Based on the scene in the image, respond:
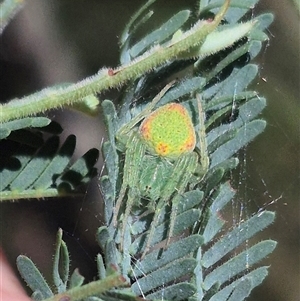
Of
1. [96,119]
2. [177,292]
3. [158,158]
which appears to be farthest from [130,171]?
[96,119]

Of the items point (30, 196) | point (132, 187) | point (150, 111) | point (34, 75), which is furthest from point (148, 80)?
point (34, 75)

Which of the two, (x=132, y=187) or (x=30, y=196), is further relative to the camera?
(x=30, y=196)

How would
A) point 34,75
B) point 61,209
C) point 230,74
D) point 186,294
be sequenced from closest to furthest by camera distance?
point 186,294, point 230,74, point 61,209, point 34,75

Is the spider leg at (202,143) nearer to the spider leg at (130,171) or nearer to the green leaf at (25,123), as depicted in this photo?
the spider leg at (130,171)

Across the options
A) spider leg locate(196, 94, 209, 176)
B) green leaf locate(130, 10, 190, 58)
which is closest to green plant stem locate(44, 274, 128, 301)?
spider leg locate(196, 94, 209, 176)

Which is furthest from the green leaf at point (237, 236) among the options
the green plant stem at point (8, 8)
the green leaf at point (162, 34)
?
the green plant stem at point (8, 8)

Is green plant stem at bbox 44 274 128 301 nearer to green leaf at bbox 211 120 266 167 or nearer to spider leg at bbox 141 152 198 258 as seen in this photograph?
spider leg at bbox 141 152 198 258

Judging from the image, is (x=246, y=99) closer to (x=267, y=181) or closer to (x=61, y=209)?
(x=267, y=181)
